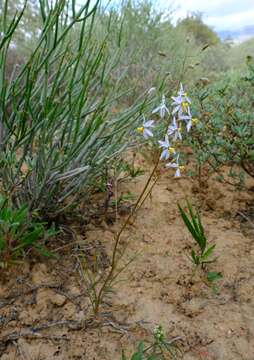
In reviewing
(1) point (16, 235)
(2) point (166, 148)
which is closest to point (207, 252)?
(2) point (166, 148)

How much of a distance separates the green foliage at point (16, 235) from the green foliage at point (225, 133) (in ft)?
4.11

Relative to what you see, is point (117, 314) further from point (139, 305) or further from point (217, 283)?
point (217, 283)

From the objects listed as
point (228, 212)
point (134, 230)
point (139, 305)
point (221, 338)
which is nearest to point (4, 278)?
point (139, 305)

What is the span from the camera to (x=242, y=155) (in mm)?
2451

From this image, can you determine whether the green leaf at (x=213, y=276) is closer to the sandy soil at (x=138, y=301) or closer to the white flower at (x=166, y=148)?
the sandy soil at (x=138, y=301)

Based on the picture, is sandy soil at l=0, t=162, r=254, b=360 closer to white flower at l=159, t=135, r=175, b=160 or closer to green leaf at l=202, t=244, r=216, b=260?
green leaf at l=202, t=244, r=216, b=260

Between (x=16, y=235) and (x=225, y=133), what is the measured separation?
5.04ft

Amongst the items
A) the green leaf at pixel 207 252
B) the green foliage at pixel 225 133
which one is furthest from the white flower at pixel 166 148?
the green foliage at pixel 225 133

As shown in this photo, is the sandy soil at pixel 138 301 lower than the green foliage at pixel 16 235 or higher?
lower

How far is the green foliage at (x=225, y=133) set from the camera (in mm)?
2445

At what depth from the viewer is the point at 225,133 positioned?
2.60 meters

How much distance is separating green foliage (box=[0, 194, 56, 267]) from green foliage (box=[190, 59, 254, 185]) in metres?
1.25

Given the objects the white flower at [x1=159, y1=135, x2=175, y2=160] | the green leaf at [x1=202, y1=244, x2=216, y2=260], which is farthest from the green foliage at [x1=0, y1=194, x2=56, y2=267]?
the green leaf at [x1=202, y1=244, x2=216, y2=260]

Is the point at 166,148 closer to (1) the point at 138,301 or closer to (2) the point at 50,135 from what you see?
(2) the point at 50,135
